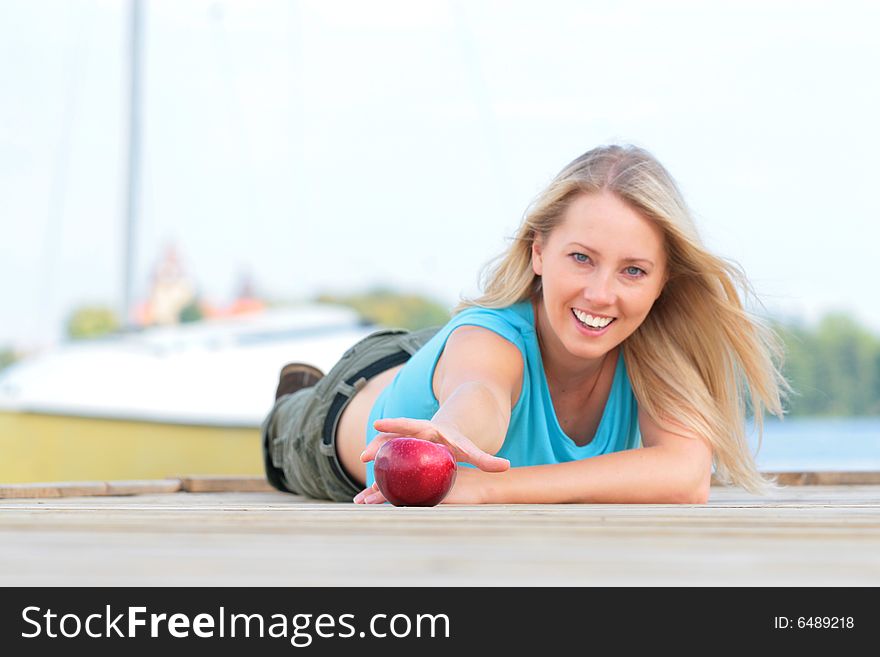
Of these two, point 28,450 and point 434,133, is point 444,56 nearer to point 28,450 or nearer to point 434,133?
point 28,450

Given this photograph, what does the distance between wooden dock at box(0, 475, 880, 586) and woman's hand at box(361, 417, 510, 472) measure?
398mm

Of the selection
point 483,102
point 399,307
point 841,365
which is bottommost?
point 483,102

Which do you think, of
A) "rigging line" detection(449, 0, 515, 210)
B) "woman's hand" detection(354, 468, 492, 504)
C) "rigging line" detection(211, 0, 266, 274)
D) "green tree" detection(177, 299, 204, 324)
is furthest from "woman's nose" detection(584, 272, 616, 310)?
"green tree" detection(177, 299, 204, 324)

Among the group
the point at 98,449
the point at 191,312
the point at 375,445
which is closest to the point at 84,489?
the point at 375,445

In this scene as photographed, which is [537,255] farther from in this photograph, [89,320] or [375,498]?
[89,320]

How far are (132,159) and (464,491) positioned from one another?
9954mm

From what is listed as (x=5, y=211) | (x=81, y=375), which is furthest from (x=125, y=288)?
(x=5, y=211)

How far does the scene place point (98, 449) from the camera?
723 cm

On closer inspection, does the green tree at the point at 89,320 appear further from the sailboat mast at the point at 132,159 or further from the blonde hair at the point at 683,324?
the blonde hair at the point at 683,324

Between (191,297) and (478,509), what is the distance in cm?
5576

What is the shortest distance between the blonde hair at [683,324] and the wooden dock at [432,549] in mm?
1116

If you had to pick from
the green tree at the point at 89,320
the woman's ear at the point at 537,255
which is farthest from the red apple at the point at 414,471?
the green tree at the point at 89,320

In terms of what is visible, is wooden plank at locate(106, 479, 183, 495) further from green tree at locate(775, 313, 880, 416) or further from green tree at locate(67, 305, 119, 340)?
green tree at locate(67, 305, 119, 340)
